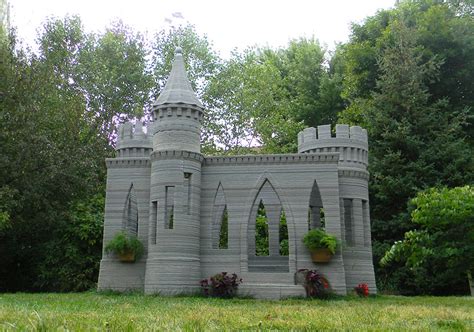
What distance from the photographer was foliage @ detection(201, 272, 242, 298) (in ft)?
40.6

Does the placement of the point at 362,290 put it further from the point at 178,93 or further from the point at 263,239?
the point at 263,239

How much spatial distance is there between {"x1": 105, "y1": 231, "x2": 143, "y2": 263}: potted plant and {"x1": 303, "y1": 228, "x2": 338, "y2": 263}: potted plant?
4.47 meters

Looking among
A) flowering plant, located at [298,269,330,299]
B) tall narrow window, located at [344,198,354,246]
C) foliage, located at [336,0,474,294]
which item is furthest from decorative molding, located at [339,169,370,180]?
foliage, located at [336,0,474,294]

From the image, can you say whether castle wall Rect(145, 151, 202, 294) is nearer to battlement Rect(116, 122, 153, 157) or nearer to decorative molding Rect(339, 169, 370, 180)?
battlement Rect(116, 122, 153, 157)

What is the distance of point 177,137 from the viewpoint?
13414 mm

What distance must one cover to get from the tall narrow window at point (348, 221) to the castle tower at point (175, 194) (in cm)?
446

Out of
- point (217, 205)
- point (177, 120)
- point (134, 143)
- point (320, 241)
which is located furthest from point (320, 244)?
point (134, 143)

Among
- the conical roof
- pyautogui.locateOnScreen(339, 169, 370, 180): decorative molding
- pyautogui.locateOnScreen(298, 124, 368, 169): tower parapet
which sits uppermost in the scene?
the conical roof

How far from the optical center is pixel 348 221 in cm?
1497

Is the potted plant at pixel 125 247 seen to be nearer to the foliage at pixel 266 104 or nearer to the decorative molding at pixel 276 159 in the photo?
the decorative molding at pixel 276 159

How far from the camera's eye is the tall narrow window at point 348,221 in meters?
14.6

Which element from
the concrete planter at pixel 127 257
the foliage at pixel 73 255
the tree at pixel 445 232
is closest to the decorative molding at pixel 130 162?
the concrete planter at pixel 127 257

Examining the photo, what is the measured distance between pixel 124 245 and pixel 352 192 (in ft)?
21.4

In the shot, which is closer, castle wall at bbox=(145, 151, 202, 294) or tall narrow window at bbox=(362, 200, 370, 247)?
castle wall at bbox=(145, 151, 202, 294)
